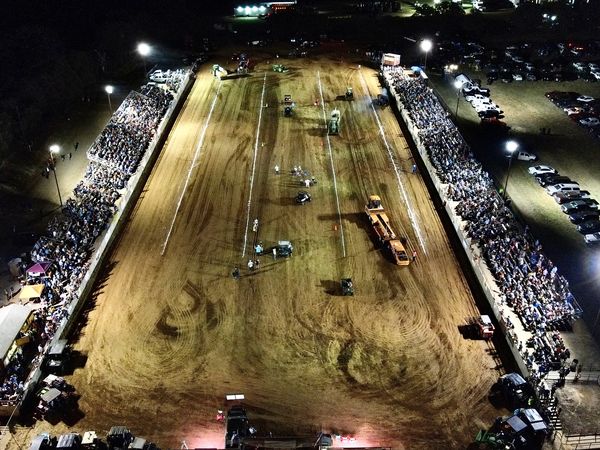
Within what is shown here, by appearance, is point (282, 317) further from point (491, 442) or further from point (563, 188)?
point (563, 188)

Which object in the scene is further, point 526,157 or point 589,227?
point 526,157

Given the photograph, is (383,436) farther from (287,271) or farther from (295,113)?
(295,113)

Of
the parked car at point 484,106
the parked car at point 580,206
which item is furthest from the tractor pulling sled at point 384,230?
the parked car at point 484,106

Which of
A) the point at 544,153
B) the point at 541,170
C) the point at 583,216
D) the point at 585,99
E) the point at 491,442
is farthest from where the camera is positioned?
the point at 585,99

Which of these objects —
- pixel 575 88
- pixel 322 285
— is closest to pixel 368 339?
pixel 322 285

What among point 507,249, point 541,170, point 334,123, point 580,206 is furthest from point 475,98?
point 507,249

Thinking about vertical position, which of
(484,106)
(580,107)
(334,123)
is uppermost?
(334,123)

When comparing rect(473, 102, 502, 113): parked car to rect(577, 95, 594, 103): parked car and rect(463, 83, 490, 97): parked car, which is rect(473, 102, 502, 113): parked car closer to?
rect(463, 83, 490, 97): parked car
